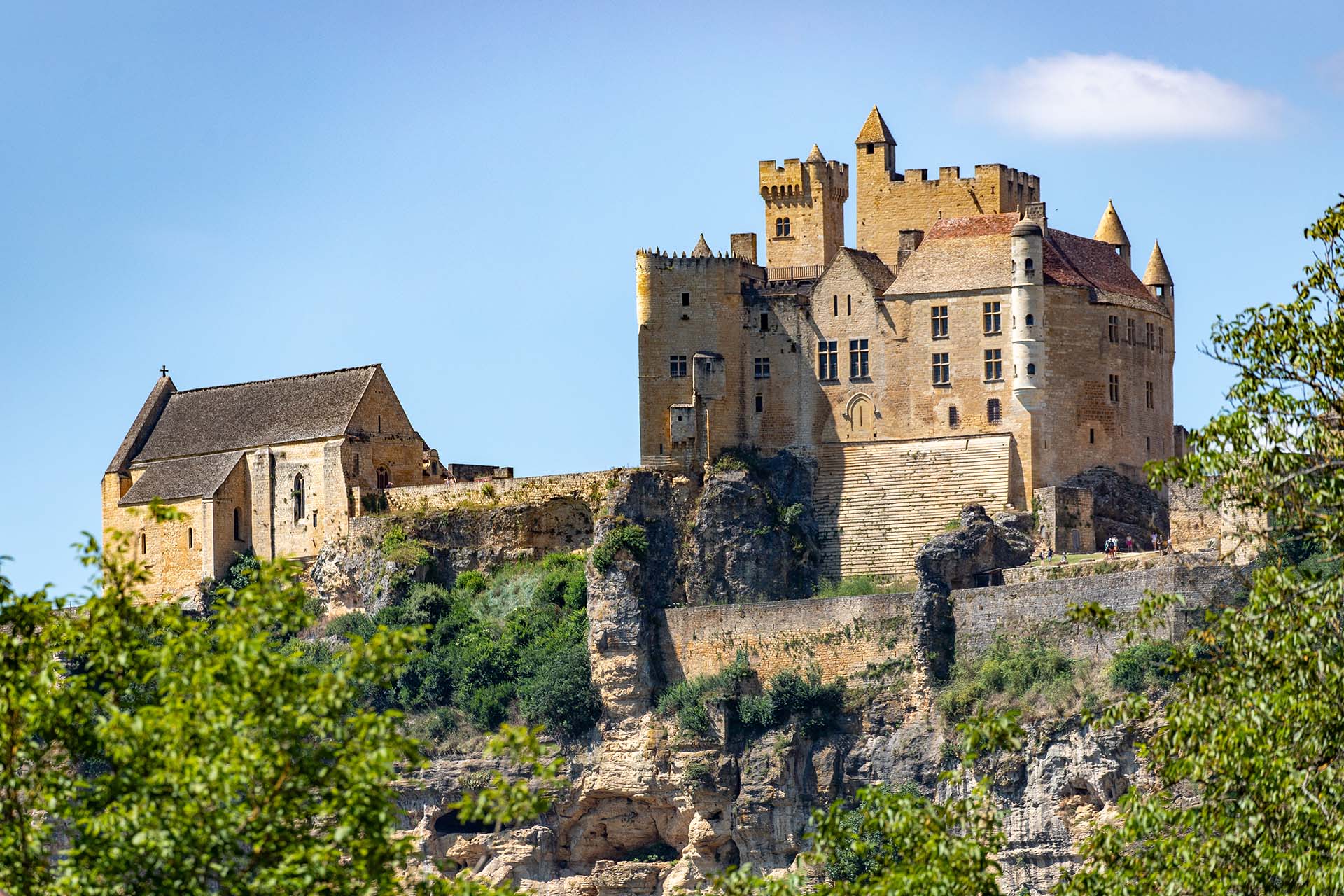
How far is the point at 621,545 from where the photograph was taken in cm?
7575

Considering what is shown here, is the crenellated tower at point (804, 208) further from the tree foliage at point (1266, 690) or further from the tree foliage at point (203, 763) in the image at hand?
the tree foliage at point (203, 763)

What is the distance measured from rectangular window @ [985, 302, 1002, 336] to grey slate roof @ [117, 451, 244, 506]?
24.4 metres

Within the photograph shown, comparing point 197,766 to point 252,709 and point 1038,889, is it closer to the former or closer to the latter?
point 252,709

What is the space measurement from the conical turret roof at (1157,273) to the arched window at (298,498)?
2572cm

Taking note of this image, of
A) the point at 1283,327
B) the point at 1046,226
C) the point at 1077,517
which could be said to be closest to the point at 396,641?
the point at 1283,327

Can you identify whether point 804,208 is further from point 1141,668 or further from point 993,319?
point 1141,668

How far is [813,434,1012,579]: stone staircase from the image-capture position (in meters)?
74.8

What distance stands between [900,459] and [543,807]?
147 ft

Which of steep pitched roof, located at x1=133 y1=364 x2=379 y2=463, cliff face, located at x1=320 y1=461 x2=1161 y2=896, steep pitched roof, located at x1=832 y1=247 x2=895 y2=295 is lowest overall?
cliff face, located at x1=320 y1=461 x2=1161 y2=896

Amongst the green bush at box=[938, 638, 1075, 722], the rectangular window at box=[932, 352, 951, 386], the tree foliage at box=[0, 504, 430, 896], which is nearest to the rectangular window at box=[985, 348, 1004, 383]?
the rectangular window at box=[932, 352, 951, 386]

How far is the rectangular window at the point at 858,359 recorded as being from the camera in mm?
77188

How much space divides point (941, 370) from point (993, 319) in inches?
76.4

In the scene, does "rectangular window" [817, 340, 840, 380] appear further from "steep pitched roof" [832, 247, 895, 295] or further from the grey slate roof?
the grey slate roof

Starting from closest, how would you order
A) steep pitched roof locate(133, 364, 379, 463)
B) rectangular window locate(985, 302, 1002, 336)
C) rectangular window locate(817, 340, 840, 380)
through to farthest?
1. rectangular window locate(985, 302, 1002, 336)
2. rectangular window locate(817, 340, 840, 380)
3. steep pitched roof locate(133, 364, 379, 463)
